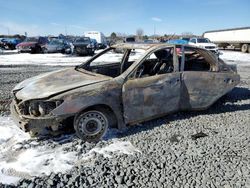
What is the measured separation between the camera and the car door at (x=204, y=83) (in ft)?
19.4

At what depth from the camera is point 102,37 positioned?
39625 millimetres

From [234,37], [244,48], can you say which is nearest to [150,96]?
[244,48]

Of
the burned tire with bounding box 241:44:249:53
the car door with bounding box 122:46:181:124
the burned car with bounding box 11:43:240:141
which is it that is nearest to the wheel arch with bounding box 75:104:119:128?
the burned car with bounding box 11:43:240:141

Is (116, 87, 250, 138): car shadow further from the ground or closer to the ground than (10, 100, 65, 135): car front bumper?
closer to the ground

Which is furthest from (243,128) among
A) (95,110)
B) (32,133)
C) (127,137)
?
(32,133)

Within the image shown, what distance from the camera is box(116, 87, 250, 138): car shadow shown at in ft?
18.0

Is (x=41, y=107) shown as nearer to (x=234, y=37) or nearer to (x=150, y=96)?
(x=150, y=96)

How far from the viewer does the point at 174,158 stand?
4.25m

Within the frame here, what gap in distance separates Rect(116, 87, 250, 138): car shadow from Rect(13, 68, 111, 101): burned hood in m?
1.07

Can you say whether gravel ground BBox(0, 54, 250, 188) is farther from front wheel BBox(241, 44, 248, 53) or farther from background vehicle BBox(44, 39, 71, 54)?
front wheel BBox(241, 44, 248, 53)

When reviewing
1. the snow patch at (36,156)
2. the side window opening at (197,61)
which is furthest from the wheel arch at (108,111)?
the side window opening at (197,61)

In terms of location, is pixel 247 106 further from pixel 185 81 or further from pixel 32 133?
pixel 32 133

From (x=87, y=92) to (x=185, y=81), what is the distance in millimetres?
2080

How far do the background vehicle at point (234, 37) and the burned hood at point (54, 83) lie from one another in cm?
3087
